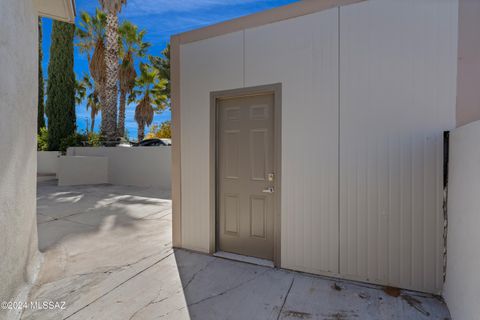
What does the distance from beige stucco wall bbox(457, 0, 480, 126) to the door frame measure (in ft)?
5.85

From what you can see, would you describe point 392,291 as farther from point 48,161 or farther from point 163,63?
point 163,63

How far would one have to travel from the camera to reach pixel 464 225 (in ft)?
6.59

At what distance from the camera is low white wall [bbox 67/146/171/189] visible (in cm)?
994

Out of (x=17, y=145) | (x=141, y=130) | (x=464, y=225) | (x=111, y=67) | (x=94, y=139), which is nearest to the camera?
(x=464, y=225)

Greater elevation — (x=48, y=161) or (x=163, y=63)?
(x=163, y=63)

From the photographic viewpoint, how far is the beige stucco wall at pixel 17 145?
6.89ft

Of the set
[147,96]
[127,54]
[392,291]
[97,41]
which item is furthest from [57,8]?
[147,96]

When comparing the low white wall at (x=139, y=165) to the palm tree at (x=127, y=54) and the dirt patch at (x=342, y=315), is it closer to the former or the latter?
the palm tree at (x=127, y=54)

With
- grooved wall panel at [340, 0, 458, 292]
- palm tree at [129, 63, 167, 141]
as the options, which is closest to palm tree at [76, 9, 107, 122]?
palm tree at [129, 63, 167, 141]

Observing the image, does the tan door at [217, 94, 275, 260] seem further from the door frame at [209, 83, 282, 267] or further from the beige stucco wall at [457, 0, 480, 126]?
the beige stucco wall at [457, 0, 480, 126]

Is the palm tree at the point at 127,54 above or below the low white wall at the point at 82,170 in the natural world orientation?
above

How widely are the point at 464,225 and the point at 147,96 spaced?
1663 centimetres

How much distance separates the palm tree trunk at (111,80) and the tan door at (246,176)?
10164 millimetres

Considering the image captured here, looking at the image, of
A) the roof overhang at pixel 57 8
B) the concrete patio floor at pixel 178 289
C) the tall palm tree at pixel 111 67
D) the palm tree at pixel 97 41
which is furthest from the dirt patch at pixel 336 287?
the palm tree at pixel 97 41
